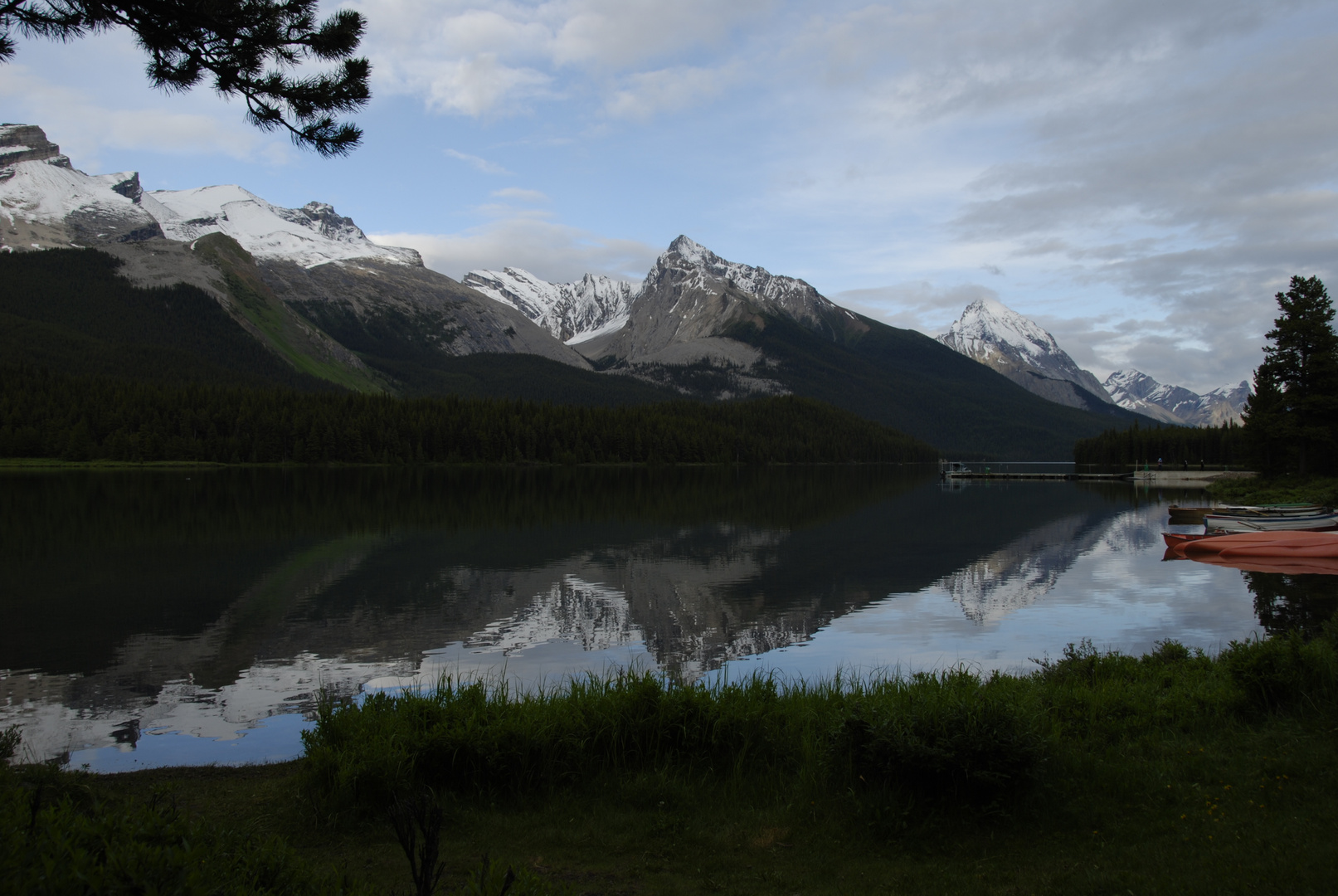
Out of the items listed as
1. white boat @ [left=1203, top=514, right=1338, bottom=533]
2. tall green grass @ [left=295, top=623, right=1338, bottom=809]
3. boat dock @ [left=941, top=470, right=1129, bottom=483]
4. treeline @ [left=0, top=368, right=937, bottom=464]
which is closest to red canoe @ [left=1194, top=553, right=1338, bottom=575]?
white boat @ [left=1203, top=514, right=1338, bottom=533]

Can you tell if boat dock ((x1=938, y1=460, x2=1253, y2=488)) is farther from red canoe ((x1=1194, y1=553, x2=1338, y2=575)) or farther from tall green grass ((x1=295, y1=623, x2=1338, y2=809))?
tall green grass ((x1=295, y1=623, x2=1338, y2=809))

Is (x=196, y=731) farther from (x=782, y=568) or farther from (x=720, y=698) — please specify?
(x=782, y=568)

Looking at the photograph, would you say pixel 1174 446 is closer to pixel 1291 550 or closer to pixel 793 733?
pixel 1291 550

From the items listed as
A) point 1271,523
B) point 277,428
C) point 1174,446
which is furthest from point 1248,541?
point 277,428

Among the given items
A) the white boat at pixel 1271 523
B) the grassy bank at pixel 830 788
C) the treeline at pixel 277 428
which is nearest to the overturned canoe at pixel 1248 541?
the white boat at pixel 1271 523

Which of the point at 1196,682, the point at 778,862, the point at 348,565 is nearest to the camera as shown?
the point at 778,862

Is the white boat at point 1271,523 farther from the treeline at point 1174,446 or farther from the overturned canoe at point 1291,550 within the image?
the treeline at point 1174,446

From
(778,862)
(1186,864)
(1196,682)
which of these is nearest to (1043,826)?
(1186,864)

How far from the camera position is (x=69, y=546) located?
4172 cm

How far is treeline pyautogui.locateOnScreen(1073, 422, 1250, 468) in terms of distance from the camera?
151 m

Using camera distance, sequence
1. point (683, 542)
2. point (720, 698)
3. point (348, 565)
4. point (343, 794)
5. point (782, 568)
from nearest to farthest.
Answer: point (343, 794) < point (720, 698) < point (348, 565) < point (782, 568) < point (683, 542)

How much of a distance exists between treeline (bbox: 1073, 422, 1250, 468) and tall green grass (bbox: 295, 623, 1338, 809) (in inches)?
6014

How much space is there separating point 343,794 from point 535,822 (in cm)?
256

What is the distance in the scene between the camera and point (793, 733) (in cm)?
1323
